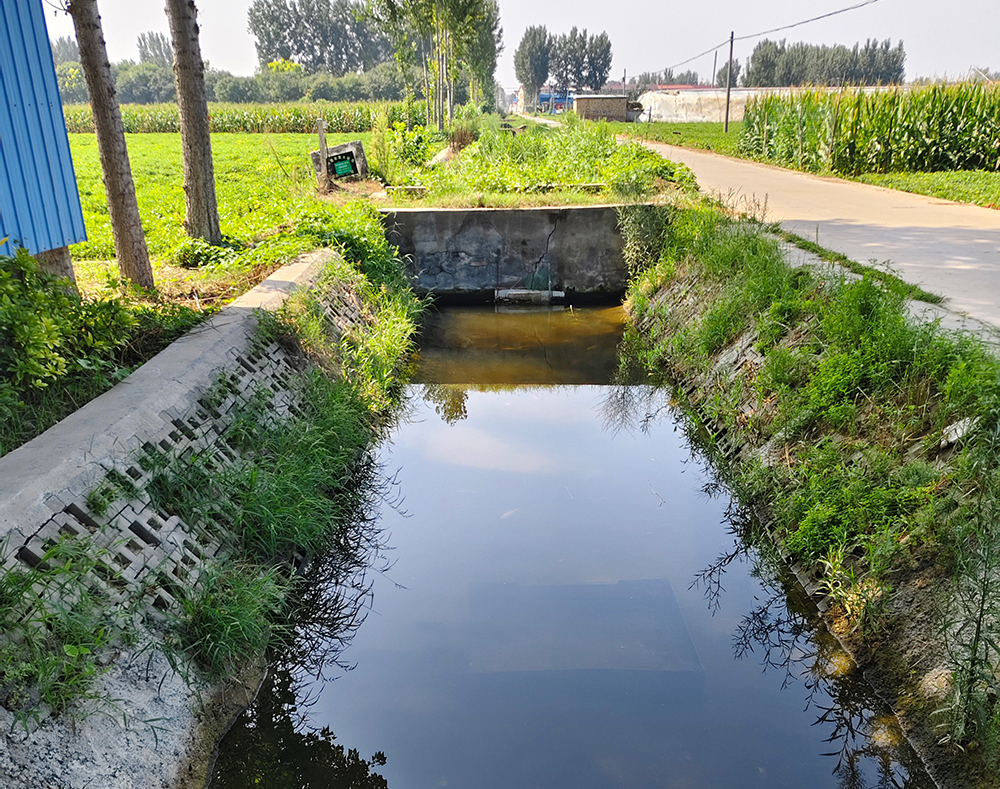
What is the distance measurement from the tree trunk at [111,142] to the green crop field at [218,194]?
155 centimetres

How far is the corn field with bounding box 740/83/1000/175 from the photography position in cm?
1534

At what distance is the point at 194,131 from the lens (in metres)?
8.41

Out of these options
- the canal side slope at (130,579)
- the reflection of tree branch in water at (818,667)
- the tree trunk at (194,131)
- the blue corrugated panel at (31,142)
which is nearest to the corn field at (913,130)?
the tree trunk at (194,131)

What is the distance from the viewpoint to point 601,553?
15.3 ft

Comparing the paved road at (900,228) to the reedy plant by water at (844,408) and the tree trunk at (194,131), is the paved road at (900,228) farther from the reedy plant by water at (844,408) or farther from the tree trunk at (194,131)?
the tree trunk at (194,131)

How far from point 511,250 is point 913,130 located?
1058cm

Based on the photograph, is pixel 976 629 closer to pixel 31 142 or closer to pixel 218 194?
pixel 31 142

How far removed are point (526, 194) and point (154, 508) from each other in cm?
850

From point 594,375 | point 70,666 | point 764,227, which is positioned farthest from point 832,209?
point 70,666

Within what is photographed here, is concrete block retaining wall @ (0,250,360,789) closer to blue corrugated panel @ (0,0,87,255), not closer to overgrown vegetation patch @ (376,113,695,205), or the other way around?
blue corrugated panel @ (0,0,87,255)

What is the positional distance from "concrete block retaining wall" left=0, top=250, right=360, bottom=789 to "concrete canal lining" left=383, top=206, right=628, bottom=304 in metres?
5.94

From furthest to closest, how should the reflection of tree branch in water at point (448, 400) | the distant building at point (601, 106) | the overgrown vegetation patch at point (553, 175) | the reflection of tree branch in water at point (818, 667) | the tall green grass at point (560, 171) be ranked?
the distant building at point (601, 106) < the tall green grass at point (560, 171) < the overgrown vegetation patch at point (553, 175) < the reflection of tree branch in water at point (448, 400) < the reflection of tree branch in water at point (818, 667)

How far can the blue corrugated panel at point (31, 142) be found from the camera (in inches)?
194

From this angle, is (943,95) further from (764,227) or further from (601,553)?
(601,553)
